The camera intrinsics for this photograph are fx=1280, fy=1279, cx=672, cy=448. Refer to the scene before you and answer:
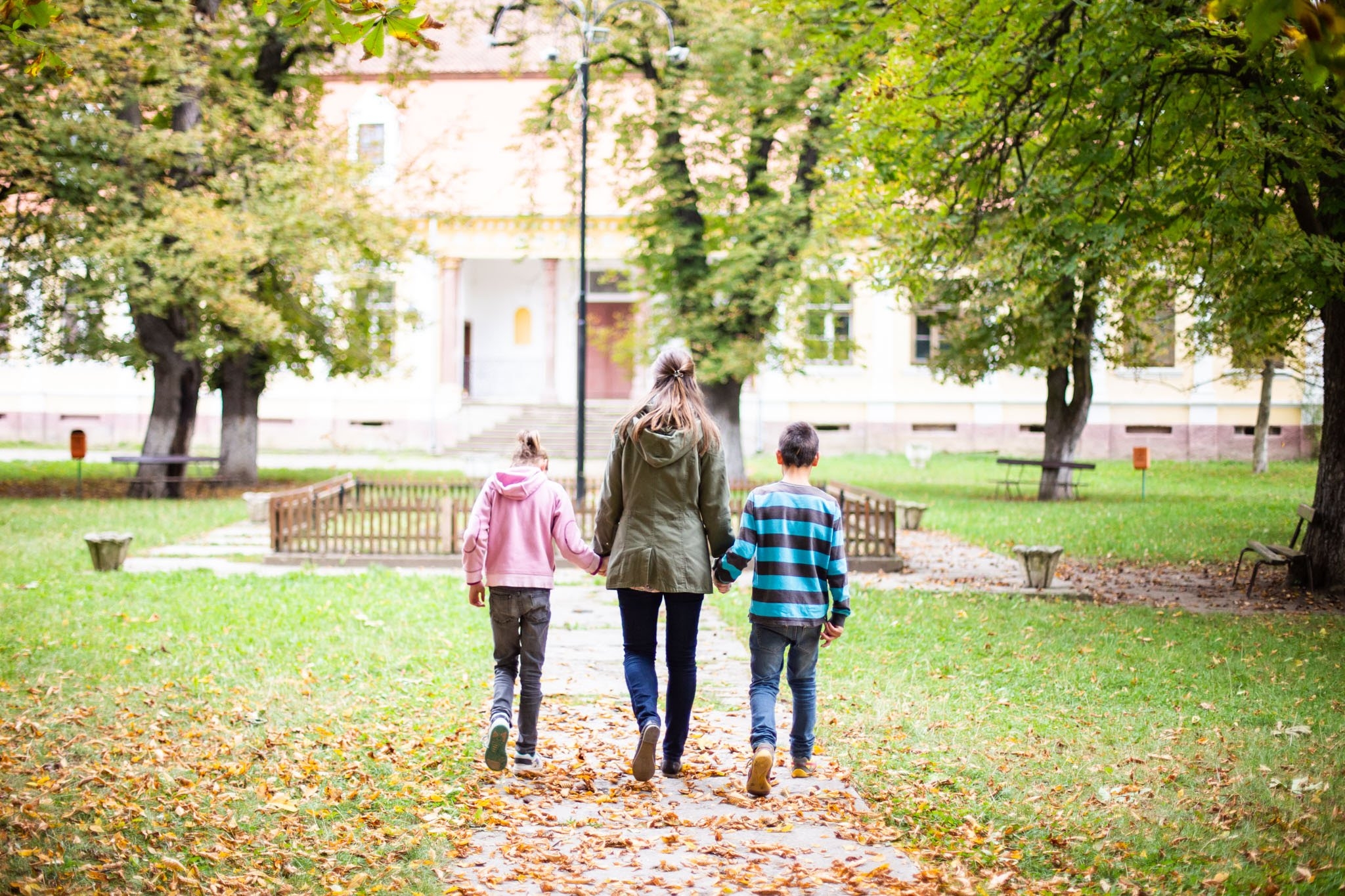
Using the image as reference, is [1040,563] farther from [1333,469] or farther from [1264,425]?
[1264,425]

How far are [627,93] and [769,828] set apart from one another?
34.2 m

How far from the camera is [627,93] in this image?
37.5 metres

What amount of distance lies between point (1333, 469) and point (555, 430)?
25079 mm

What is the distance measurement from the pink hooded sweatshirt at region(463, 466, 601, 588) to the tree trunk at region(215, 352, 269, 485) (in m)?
20.9

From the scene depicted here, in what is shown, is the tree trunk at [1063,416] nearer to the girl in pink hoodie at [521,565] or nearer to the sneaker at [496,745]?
the girl in pink hoodie at [521,565]

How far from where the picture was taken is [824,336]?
82.2ft

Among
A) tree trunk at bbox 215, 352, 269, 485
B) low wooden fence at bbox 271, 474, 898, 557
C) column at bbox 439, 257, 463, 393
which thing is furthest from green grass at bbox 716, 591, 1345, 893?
column at bbox 439, 257, 463, 393

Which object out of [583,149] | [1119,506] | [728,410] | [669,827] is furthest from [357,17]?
[1119,506]

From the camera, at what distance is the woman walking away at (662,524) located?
5.87 m

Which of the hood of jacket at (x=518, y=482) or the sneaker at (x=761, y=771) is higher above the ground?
the hood of jacket at (x=518, y=482)

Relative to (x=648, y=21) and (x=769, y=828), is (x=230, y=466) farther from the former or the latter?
(x=769, y=828)

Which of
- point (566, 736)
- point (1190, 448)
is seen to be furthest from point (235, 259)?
point (1190, 448)

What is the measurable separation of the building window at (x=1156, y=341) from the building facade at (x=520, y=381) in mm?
451

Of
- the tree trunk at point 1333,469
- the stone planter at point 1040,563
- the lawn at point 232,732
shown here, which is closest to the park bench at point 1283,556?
the tree trunk at point 1333,469
